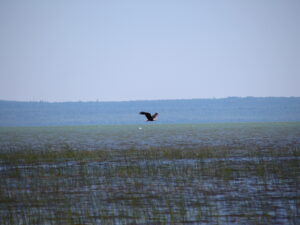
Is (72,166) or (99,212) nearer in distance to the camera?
(99,212)

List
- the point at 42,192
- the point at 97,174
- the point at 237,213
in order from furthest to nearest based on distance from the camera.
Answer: the point at 97,174 → the point at 42,192 → the point at 237,213

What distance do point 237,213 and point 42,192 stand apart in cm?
844

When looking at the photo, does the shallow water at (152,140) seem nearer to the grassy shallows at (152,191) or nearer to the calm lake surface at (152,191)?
the grassy shallows at (152,191)

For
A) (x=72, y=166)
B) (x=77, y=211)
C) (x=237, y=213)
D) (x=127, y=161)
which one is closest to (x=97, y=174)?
(x=72, y=166)

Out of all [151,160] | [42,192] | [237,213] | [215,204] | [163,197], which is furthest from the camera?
[151,160]

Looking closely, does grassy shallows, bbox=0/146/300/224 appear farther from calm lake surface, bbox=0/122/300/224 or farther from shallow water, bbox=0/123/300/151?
shallow water, bbox=0/123/300/151

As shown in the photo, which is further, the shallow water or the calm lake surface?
the shallow water

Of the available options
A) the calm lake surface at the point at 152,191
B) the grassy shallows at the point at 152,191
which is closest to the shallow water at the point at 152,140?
the grassy shallows at the point at 152,191

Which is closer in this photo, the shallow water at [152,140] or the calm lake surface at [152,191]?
the calm lake surface at [152,191]

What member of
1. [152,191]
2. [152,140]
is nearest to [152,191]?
[152,191]

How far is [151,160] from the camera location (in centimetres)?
3497

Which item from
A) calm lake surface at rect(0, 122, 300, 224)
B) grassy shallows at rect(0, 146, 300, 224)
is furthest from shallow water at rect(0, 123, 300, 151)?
calm lake surface at rect(0, 122, 300, 224)

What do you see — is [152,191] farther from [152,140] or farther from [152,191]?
[152,140]

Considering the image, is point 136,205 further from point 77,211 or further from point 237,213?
point 237,213
